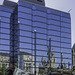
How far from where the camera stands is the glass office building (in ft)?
240

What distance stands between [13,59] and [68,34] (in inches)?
1302

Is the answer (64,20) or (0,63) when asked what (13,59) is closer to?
(0,63)

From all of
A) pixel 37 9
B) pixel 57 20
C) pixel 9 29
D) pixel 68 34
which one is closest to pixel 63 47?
pixel 68 34

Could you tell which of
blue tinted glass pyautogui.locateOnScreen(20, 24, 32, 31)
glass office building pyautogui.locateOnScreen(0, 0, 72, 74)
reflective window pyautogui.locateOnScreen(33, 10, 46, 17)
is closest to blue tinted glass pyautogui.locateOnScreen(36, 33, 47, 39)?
glass office building pyautogui.locateOnScreen(0, 0, 72, 74)

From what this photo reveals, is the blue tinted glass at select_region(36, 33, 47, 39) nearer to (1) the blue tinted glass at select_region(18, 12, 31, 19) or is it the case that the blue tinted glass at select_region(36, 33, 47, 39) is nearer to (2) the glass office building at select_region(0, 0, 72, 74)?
(2) the glass office building at select_region(0, 0, 72, 74)

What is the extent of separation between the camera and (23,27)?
7300 cm

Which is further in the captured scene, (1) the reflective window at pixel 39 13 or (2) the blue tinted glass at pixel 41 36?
(1) the reflective window at pixel 39 13

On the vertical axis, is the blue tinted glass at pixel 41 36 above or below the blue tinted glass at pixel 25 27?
below

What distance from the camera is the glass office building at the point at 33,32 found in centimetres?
7308

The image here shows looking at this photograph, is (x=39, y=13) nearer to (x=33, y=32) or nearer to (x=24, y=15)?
(x=24, y=15)

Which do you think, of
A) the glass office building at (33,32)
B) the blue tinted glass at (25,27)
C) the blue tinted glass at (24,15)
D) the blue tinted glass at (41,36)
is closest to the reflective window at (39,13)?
the glass office building at (33,32)

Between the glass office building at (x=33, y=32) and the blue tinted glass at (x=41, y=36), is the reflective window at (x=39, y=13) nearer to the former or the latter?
the glass office building at (x=33, y=32)

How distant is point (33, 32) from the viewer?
75750 millimetres

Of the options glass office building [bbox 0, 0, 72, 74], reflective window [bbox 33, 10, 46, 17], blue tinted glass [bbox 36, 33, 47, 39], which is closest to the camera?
glass office building [bbox 0, 0, 72, 74]
